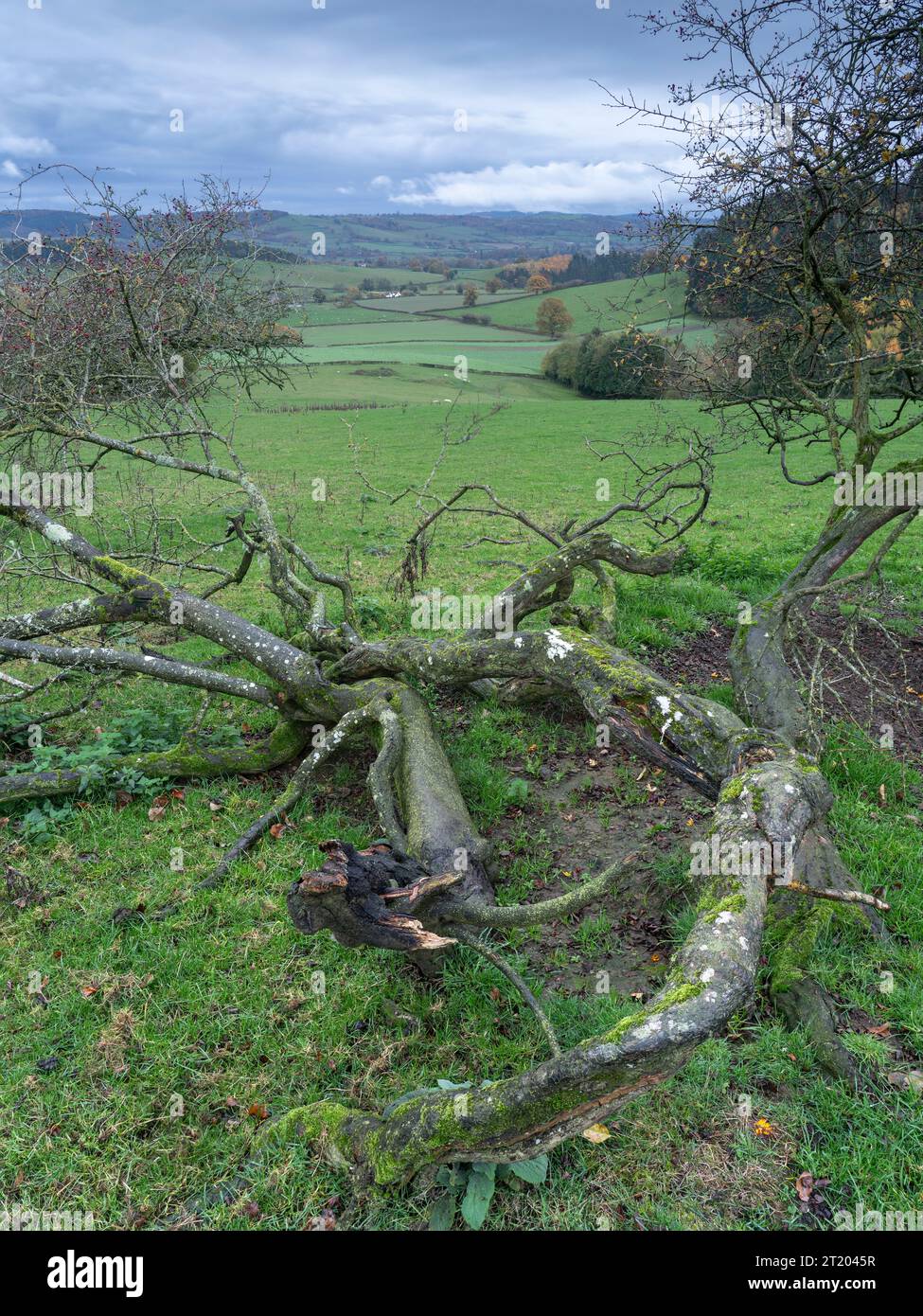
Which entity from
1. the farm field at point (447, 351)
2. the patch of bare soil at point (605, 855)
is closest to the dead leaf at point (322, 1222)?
the patch of bare soil at point (605, 855)

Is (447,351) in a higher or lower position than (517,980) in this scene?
higher

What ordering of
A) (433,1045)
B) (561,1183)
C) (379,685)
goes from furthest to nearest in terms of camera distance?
1. (379,685)
2. (433,1045)
3. (561,1183)

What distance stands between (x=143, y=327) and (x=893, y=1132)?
9517 mm

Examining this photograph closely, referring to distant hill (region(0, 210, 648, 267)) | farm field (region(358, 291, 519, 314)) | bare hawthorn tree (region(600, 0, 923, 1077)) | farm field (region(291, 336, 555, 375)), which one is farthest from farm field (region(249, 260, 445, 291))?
bare hawthorn tree (region(600, 0, 923, 1077))

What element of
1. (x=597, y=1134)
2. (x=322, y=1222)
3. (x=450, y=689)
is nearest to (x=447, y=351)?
(x=450, y=689)

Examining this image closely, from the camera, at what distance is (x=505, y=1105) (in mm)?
2781

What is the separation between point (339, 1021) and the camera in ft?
14.1

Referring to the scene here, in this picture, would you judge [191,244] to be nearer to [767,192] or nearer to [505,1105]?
[767,192]

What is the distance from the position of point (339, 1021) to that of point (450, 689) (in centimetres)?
405

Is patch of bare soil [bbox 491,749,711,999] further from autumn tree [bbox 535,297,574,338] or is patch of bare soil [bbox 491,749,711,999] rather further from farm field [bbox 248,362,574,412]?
autumn tree [bbox 535,297,574,338]

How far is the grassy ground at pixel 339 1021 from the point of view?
11.0 feet

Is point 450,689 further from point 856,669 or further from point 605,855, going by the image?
point 856,669

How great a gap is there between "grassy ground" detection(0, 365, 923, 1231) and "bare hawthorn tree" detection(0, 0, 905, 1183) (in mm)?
244
